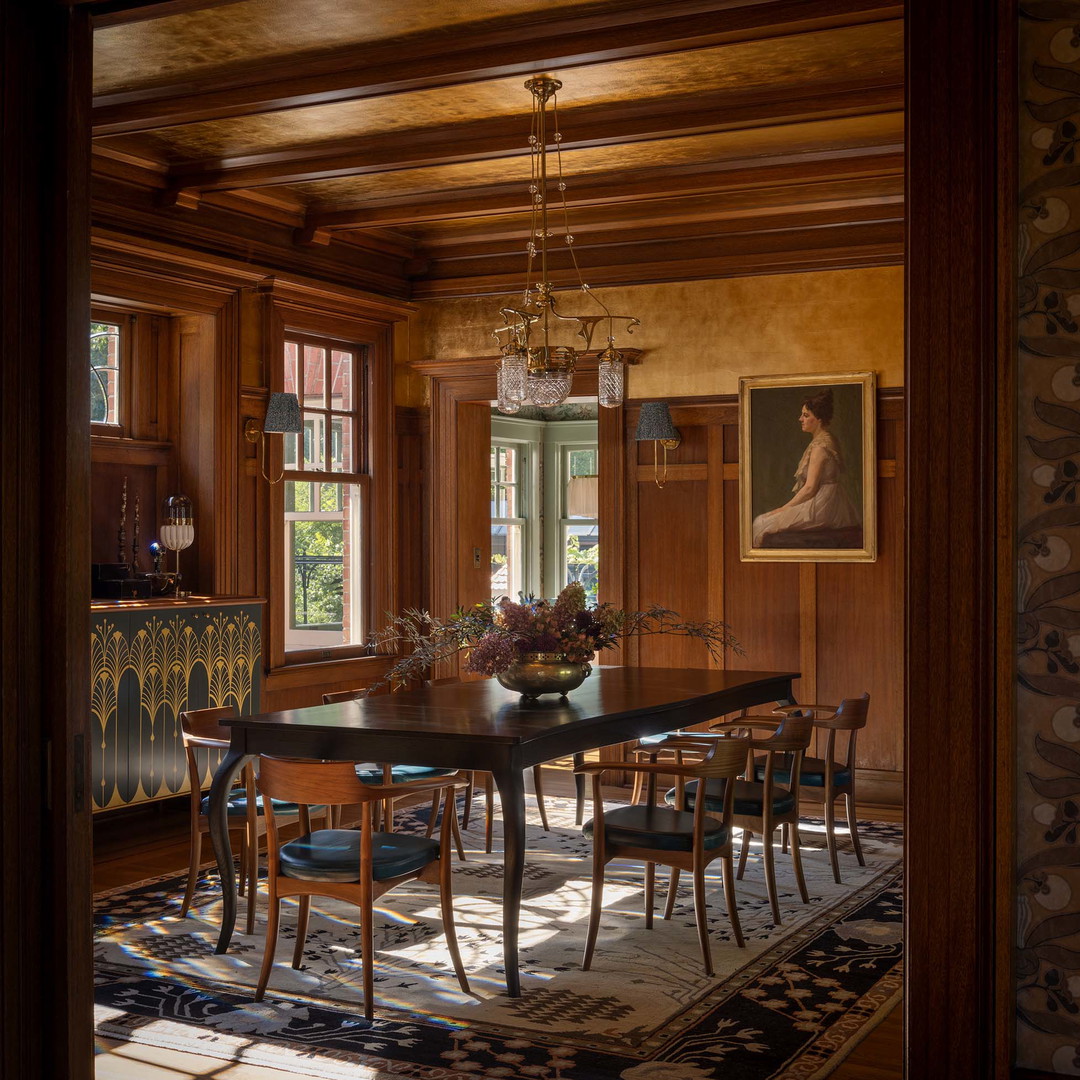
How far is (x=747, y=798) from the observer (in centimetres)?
552

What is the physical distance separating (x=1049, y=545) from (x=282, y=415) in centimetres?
632

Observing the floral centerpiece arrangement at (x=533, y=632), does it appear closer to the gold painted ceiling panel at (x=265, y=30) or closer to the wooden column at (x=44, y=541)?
the gold painted ceiling panel at (x=265, y=30)

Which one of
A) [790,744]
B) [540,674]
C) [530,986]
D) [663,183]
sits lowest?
[530,986]

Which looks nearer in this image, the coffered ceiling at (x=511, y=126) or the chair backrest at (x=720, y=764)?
the chair backrest at (x=720, y=764)

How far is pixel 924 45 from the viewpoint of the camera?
1934mm

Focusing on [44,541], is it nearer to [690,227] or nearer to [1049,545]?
[1049,545]

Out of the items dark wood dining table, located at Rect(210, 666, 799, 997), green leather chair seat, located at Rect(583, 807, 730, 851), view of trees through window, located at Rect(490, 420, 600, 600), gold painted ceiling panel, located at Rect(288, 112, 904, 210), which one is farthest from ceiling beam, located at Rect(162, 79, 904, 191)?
view of trees through window, located at Rect(490, 420, 600, 600)

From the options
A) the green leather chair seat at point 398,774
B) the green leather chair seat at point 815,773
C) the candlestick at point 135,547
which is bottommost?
the green leather chair seat at point 815,773

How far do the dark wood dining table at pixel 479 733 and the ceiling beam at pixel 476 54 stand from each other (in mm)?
2536

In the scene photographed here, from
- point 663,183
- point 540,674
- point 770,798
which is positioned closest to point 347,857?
point 540,674

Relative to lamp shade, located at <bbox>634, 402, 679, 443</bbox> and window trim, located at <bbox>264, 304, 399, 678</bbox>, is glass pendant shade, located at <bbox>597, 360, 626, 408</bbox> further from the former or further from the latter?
window trim, located at <bbox>264, 304, 399, 678</bbox>

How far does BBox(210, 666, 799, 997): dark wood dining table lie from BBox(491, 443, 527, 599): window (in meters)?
6.61

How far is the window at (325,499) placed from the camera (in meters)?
8.40

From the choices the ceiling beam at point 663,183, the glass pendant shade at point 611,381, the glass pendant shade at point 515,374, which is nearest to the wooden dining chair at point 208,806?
the glass pendant shade at point 515,374
